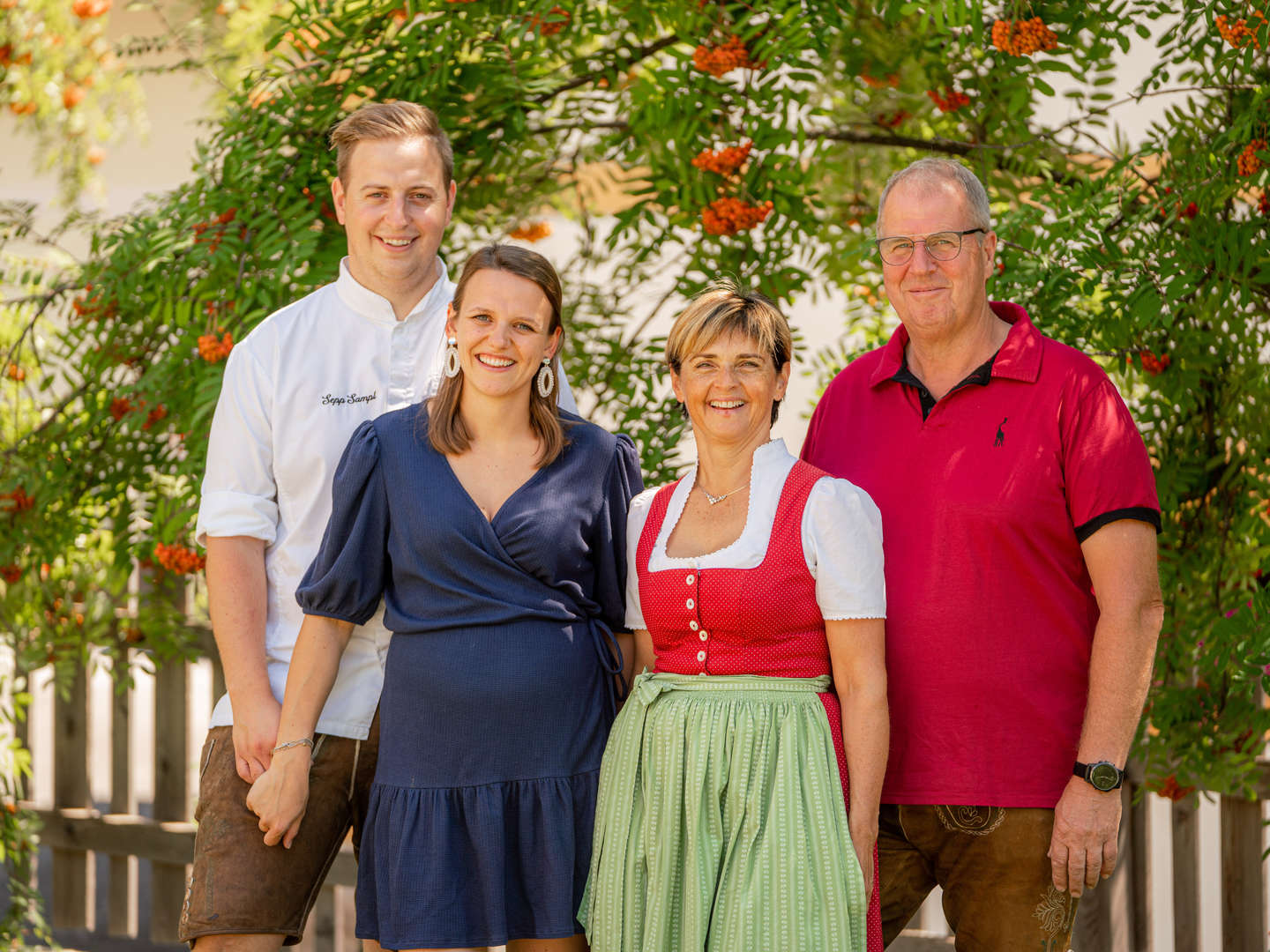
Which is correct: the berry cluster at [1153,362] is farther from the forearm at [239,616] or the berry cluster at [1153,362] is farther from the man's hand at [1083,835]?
the forearm at [239,616]

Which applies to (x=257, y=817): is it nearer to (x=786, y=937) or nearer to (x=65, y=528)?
(x=786, y=937)

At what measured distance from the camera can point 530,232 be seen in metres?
3.86

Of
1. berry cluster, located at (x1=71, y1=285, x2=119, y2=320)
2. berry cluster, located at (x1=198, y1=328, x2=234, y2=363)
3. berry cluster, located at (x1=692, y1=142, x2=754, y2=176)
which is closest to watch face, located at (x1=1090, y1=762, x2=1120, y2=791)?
berry cluster, located at (x1=692, y1=142, x2=754, y2=176)

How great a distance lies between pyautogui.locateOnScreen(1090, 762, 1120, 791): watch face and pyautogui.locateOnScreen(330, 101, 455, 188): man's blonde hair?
167 cm

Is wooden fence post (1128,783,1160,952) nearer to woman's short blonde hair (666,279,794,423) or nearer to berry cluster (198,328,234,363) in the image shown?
woman's short blonde hair (666,279,794,423)

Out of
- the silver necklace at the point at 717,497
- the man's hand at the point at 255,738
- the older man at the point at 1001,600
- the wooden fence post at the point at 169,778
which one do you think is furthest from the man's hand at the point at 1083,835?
the wooden fence post at the point at 169,778

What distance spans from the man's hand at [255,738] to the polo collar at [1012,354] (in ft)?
4.27

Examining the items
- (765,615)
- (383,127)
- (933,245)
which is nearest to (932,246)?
(933,245)

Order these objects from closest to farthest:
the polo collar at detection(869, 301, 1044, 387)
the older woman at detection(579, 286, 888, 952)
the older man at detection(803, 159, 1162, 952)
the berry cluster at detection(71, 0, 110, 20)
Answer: the older woman at detection(579, 286, 888, 952)
the older man at detection(803, 159, 1162, 952)
the polo collar at detection(869, 301, 1044, 387)
the berry cluster at detection(71, 0, 110, 20)

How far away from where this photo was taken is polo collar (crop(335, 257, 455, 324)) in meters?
2.64

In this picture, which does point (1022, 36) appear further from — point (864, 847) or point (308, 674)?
point (308, 674)

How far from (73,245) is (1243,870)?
6.63 metres

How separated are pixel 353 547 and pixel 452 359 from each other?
391mm

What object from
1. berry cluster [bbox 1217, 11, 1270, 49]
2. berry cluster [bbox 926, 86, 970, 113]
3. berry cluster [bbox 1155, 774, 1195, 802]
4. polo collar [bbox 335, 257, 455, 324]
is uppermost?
berry cluster [bbox 926, 86, 970, 113]
